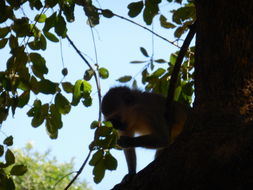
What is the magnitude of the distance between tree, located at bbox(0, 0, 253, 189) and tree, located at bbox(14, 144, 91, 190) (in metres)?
5.83

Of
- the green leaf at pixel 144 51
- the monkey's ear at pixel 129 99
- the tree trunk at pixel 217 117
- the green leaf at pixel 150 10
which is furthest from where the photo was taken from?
the monkey's ear at pixel 129 99

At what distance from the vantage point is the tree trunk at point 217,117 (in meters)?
2.28

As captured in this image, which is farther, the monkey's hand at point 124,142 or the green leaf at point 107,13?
the monkey's hand at point 124,142

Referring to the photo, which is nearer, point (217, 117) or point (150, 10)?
point (217, 117)

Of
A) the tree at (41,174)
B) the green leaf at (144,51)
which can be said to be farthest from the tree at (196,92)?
the tree at (41,174)

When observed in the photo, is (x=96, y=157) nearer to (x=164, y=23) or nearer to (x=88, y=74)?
(x=88, y=74)

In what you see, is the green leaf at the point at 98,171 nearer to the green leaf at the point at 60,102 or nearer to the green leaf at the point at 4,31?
the green leaf at the point at 60,102

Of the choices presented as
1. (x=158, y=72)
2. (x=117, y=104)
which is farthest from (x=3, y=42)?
(x=117, y=104)

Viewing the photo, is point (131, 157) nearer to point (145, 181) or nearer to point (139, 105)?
point (139, 105)

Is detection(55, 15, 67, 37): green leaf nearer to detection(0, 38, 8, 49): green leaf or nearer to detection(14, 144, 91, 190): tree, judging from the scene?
detection(0, 38, 8, 49): green leaf

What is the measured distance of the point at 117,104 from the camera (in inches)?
217

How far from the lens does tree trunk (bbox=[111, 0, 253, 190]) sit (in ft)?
7.49

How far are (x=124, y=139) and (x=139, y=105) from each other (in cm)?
84

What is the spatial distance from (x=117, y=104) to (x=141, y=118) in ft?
1.20
